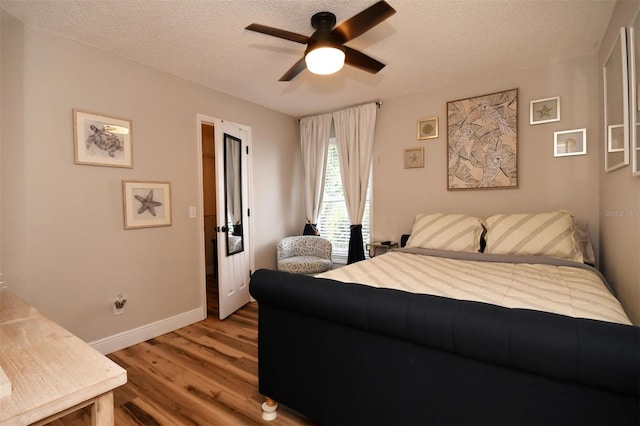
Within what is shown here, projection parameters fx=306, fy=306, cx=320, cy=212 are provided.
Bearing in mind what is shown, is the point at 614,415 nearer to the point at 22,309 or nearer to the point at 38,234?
the point at 22,309

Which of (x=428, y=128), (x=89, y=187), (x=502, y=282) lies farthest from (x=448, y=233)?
(x=89, y=187)

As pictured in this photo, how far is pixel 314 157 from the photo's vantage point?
4.41m

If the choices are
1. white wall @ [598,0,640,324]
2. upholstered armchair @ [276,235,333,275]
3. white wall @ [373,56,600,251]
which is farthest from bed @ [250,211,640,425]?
upholstered armchair @ [276,235,333,275]

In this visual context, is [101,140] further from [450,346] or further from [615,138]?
[615,138]

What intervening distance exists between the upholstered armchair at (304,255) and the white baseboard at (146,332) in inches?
42.5

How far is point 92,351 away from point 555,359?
4.69 feet

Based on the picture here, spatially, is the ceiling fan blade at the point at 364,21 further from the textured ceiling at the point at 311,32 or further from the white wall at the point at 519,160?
the white wall at the point at 519,160

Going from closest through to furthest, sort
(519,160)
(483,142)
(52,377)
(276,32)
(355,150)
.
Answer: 1. (52,377)
2. (276,32)
3. (519,160)
4. (483,142)
5. (355,150)

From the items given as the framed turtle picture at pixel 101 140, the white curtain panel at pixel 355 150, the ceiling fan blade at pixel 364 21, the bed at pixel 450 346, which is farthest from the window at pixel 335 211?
the framed turtle picture at pixel 101 140

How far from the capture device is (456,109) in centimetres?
332

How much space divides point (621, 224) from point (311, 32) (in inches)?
98.1

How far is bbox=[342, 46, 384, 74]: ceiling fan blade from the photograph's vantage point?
2.12 m

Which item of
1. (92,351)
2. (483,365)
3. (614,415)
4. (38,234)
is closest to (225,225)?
(38,234)

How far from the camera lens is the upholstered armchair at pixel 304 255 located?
11.9ft
